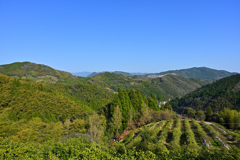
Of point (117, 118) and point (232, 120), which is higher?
point (117, 118)

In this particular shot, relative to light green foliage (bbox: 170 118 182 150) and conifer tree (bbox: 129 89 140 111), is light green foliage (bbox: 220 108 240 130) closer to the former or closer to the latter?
light green foliage (bbox: 170 118 182 150)

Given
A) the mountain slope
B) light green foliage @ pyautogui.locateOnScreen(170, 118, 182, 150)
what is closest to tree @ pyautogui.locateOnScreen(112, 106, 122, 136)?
light green foliage @ pyautogui.locateOnScreen(170, 118, 182, 150)

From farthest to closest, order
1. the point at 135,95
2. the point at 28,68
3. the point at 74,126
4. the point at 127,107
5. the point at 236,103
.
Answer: the point at 28,68
the point at 236,103
the point at 135,95
the point at 127,107
the point at 74,126

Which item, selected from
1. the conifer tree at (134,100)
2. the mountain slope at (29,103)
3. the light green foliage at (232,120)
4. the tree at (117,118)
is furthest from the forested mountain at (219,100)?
the mountain slope at (29,103)

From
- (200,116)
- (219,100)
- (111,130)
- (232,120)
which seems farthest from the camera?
(219,100)

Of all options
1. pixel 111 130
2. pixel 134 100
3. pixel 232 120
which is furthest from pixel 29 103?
pixel 232 120

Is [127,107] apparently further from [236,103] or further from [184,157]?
[236,103]

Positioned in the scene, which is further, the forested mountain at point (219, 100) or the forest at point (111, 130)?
the forested mountain at point (219, 100)

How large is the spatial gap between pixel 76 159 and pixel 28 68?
194 meters

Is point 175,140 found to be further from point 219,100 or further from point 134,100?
point 219,100

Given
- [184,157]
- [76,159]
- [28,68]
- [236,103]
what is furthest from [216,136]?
[28,68]

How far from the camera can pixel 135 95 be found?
35.5m

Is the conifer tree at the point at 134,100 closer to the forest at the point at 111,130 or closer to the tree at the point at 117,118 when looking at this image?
the forest at the point at 111,130

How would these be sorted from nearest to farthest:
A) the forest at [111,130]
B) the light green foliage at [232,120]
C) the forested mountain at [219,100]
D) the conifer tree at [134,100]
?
the forest at [111,130] → the light green foliage at [232,120] → the conifer tree at [134,100] → the forested mountain at [219,100]
